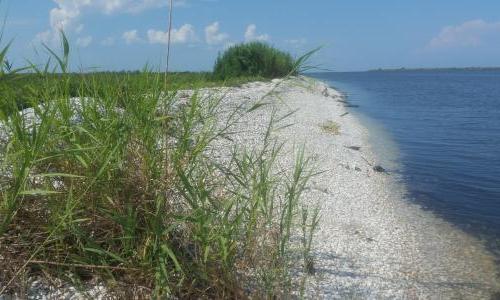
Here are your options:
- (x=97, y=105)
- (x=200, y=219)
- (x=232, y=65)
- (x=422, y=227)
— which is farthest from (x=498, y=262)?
(x=232, y=65)

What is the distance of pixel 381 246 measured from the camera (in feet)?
15.6

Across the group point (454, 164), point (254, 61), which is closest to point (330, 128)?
point (454, 164)

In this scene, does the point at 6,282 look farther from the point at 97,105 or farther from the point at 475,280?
the point at 475,280

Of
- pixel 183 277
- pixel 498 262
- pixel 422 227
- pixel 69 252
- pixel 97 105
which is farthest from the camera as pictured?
pixel 422 227

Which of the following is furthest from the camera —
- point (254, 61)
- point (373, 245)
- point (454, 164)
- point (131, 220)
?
point (254, 61)

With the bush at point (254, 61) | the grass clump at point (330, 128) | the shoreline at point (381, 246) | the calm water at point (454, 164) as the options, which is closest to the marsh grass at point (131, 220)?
the shoreline at point (381, 246)

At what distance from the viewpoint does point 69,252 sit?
267 cm

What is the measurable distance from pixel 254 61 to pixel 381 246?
2081 centimetres

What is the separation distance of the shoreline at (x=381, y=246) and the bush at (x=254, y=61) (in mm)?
16652

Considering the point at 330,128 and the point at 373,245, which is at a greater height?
the point at 330,128

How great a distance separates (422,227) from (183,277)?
161 inches

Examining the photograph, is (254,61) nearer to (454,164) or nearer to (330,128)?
(330,128)

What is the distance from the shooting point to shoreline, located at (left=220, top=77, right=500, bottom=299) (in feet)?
12.2

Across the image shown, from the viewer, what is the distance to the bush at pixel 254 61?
2404cm
